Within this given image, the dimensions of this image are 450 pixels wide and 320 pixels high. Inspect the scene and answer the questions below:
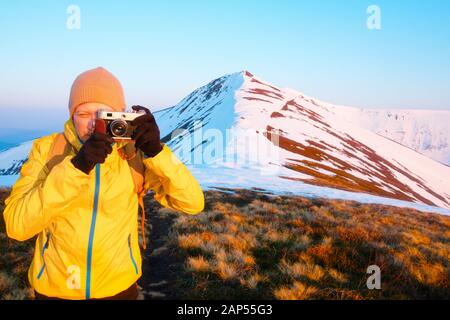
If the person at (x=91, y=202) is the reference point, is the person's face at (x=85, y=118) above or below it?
above

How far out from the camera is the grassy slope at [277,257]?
521cm

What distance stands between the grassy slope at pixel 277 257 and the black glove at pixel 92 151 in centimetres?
346

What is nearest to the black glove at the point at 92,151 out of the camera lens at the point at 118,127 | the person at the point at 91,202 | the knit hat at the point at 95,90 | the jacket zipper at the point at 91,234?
the person at the point at 91,202

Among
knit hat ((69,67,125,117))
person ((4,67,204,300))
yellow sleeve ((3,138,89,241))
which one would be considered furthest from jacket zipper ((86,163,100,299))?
knit hat ((69,67,125,117))

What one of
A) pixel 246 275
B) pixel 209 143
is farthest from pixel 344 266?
pixel 209 143

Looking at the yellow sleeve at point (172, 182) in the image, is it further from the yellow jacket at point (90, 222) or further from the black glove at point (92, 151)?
the black glove at point (92, 151)

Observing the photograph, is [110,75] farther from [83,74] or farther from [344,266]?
[344,266]

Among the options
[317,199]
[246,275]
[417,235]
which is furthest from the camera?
[317,199]

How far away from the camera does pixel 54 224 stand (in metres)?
2.42

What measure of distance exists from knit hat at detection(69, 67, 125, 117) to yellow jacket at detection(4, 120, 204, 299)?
201mm

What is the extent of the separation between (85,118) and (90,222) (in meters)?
0.76

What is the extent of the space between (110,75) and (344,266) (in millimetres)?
5295

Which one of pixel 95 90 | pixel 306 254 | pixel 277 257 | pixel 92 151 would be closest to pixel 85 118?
pixel 95 90

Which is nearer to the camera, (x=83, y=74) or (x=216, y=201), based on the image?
(x=83, y=74)
